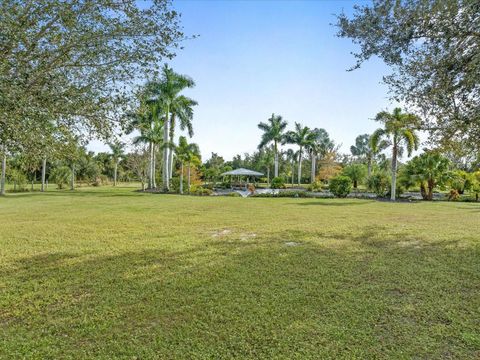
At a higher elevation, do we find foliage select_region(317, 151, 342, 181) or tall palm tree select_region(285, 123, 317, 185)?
tall palm tree select_region(285, 123, 317, 185)

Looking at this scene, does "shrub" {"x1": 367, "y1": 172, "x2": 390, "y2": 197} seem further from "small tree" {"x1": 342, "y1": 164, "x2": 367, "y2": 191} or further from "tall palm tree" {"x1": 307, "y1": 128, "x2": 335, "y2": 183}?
"tall palm tree" {"x1": 307, "y1": 128, "x2": 335, "y2": 183}

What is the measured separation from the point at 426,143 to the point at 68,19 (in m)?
7.93

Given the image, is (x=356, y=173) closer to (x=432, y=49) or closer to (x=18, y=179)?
(x=432, y=49)

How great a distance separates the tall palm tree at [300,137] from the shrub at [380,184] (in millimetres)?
13330

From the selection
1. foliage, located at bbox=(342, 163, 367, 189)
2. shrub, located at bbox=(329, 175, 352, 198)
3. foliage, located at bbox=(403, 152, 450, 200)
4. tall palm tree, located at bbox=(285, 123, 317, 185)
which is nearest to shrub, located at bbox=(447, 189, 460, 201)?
foliage, located at bbox=(403, 152, 450, 200)

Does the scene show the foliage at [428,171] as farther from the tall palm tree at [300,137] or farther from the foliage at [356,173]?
the tall palm tree at [300,137]

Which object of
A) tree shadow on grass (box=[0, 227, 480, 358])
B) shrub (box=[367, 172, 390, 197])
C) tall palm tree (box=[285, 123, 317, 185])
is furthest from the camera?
tall palm tree (box=[285, 123, 317, 185])

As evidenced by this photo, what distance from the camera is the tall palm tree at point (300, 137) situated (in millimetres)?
37812

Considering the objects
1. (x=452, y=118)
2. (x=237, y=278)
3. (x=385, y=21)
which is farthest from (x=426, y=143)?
(x=237, y=278)

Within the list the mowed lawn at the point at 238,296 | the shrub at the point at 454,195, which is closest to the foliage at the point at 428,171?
the shrub at the point at 454,195

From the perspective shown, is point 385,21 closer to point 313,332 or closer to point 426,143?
point 426,143

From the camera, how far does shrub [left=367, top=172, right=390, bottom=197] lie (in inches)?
932

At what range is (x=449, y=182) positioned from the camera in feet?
68.8

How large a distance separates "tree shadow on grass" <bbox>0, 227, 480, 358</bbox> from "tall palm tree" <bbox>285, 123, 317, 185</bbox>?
3240 centimetres
